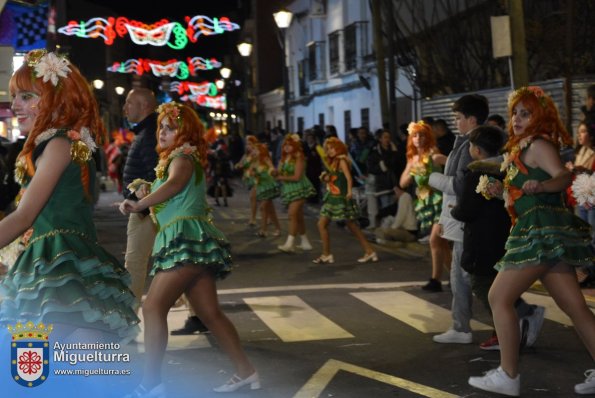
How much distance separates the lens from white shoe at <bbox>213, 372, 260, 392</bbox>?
6656 millimetres

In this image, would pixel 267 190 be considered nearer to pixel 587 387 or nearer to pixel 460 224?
pixel 460 224

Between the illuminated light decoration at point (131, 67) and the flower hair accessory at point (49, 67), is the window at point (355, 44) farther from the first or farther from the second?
the flower hair accessory at point (49, 67)

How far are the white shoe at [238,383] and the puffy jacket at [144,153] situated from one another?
253cm

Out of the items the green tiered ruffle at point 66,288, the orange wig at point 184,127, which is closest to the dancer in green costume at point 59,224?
the green tiered ruffle at point 66,288

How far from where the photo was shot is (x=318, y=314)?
9.76 metres

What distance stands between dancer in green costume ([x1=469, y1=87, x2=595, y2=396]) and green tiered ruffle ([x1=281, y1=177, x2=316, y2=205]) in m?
8.90

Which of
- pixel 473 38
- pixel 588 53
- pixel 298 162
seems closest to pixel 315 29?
pixel 473 38

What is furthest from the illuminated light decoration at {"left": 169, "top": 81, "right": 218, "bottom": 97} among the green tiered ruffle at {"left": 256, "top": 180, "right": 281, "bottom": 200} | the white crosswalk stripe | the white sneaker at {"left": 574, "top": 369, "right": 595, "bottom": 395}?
the white sneaker at {"left": 574, "top": 369, "right": 595, "bottom": 395}

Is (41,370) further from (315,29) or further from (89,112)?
(315,29)

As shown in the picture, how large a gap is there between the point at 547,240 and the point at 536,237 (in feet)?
0.23

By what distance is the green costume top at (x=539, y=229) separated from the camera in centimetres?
636

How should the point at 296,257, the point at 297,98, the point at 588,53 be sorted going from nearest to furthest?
the point at 296,257 < the point at 588,53 < the point at 297,98

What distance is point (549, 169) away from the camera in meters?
6.40

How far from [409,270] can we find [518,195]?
21.9 ft
